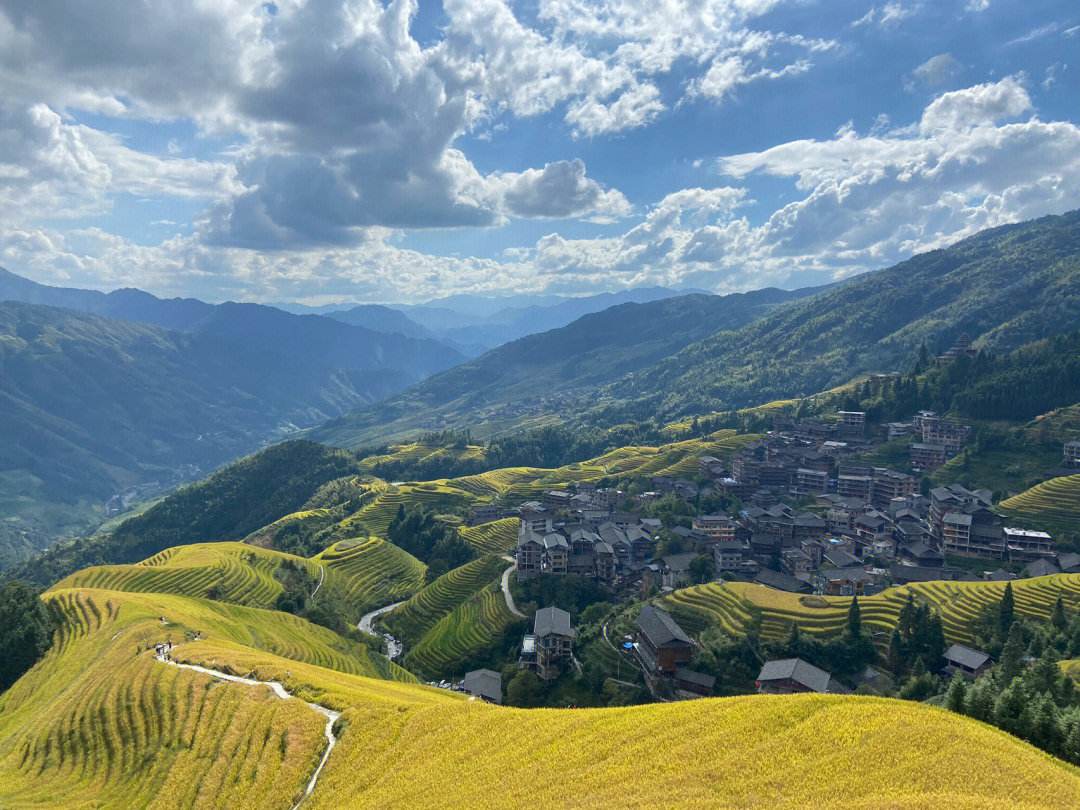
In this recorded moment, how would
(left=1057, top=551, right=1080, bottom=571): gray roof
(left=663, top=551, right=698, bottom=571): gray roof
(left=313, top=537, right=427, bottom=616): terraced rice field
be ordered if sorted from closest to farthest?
(left=1057, top=551, right=1080, bottom=571): gray roof → (left=663, top=551, right=698, bottom=571): gray roof → (left=313, top=537, right=427, bottom=616): terraced rice field

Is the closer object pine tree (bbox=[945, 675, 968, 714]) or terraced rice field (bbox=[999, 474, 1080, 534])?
pine tree (bbox=[945, 675, 968, 714])

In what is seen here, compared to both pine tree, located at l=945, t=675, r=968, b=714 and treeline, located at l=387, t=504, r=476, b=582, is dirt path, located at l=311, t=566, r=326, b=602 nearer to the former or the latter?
treeline, located at l=387, t=504, r=476, b=582

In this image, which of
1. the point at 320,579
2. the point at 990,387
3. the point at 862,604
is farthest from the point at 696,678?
the point at 990,387

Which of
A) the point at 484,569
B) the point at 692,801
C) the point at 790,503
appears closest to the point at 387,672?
the point at 484,569

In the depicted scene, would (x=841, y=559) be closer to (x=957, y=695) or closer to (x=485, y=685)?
(x=485, y=685)

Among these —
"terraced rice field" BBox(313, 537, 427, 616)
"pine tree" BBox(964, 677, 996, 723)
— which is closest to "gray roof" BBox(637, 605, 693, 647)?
"pine tree" BBox(964, 677, 996, 723)

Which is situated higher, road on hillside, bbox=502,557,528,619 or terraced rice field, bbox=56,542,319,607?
terraced rice field, bbox=56,542,319,607

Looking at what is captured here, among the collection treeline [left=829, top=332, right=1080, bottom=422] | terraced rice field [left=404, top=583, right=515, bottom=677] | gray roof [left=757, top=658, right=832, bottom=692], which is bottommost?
terraced rice field [left=404, top=583, right=515, bottom=677]
